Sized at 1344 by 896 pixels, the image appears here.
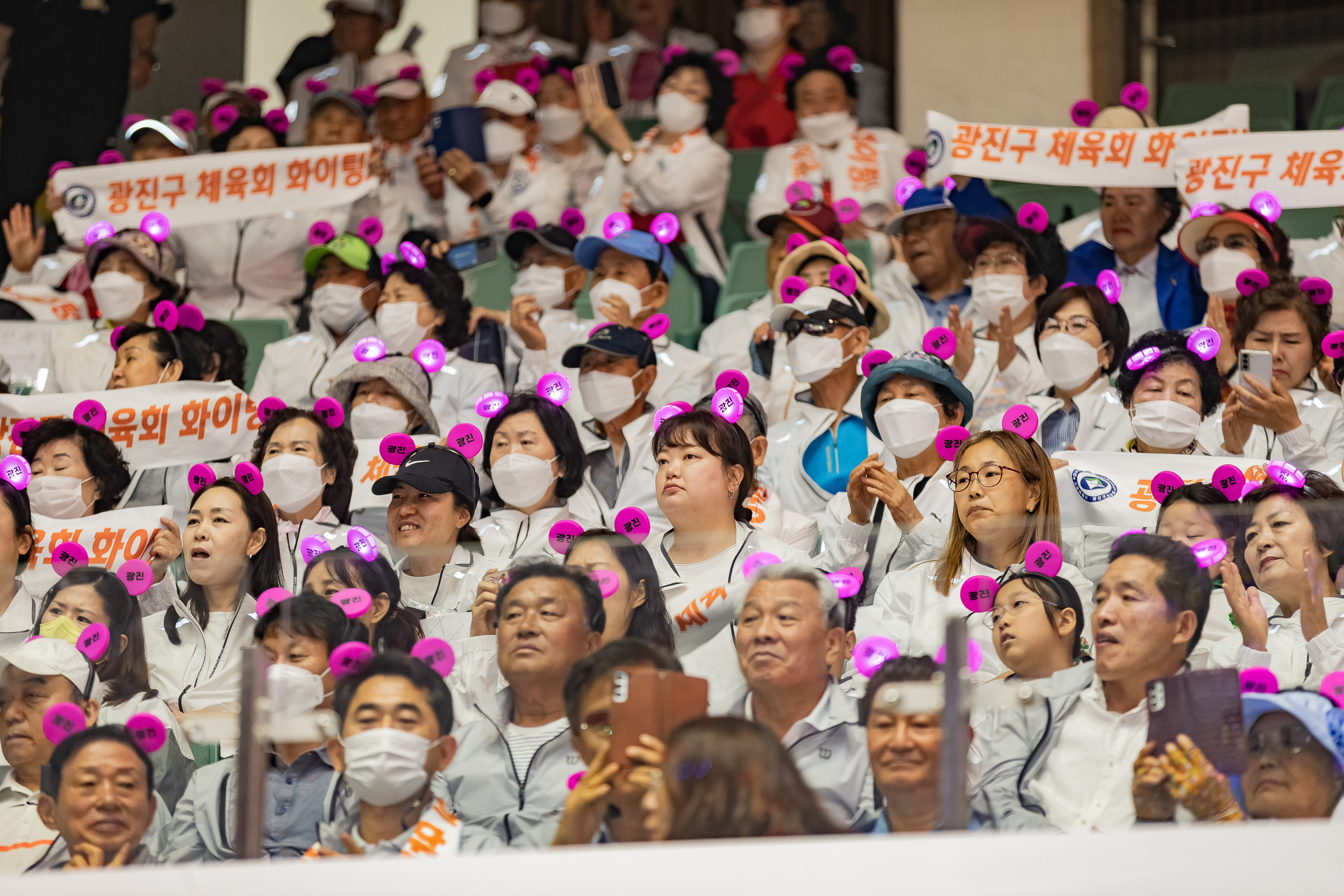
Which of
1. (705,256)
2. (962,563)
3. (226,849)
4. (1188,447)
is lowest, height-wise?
(226,849)

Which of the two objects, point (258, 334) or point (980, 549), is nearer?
point (980, 549)

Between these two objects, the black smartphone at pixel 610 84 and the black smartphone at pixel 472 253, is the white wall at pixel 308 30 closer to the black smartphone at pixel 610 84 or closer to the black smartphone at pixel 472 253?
the black smartphone at pixel 610 84

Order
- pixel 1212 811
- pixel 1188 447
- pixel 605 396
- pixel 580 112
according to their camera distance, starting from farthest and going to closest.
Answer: pixel 580 112 < pixel 605 396 < pixel 1188 447 < pixel 1212 811

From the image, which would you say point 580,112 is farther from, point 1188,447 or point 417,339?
point 1188,447

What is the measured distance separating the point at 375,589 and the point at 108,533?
1.36 m

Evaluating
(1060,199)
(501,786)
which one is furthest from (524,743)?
(1060,199)

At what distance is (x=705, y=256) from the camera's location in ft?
21.2

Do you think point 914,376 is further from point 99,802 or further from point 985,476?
point 99,802

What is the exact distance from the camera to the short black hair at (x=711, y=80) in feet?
→ 21.7

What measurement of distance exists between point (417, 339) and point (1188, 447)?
105 inches

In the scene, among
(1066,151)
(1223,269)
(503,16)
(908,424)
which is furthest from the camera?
(503,16)

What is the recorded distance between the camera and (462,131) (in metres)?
6.68

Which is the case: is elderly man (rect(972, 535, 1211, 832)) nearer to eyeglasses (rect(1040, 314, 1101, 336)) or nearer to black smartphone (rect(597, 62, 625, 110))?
eyeglasses (rect(1040, 314, 1101, 336))

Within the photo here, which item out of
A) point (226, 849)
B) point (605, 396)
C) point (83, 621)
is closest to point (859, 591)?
point (226, 849)
